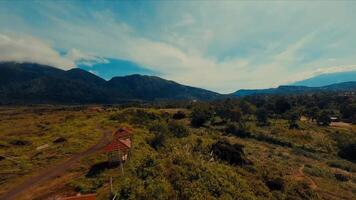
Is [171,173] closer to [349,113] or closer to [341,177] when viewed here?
[341,177]

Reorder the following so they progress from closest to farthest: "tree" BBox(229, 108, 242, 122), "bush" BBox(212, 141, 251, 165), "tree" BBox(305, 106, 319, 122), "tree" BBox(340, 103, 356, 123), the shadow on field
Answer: the shadow on field < "bush" BBox(212, 141, 251, 165) < "tree" BBox(229, 108, 242, 122) < "tree" BBox(305, 106, 319, 122) < "tree" BBox(340, 103, 356, 123)

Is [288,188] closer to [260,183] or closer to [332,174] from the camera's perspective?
[260,183]

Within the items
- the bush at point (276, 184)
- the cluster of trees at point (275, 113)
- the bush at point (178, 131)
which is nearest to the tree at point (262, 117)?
the cluster of trees at point (275, 113)

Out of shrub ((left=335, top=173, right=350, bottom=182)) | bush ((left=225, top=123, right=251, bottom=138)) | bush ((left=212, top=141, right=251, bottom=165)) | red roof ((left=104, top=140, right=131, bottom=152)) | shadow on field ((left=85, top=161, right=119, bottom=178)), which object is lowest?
shrub ((left=335, top=173, right=350, bottom=182))

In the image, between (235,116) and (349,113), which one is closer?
(235,116)

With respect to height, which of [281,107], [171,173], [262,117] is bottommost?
[262,117]

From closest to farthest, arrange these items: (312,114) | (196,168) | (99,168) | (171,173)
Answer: (171,173) → (196,168) → (99,168) → (312,114)

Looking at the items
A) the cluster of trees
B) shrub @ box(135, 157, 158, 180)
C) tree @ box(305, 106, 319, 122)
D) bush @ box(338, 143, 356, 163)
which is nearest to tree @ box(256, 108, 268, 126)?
the cluster of trees

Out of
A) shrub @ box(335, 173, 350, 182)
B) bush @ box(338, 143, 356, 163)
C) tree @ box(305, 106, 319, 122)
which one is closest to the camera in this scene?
shrub @ box(335, 173, 350, 182)

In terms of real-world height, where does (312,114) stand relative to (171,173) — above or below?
below

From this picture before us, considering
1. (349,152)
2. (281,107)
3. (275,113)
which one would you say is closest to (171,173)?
(349,152)

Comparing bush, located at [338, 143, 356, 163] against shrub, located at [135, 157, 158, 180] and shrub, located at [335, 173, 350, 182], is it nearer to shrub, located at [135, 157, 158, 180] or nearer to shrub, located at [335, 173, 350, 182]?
shrub, located at [335, 173, 350, 182]

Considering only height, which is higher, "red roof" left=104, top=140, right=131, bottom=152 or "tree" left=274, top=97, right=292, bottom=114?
"red roof" left=104, top=140, right=131, bottom=152
